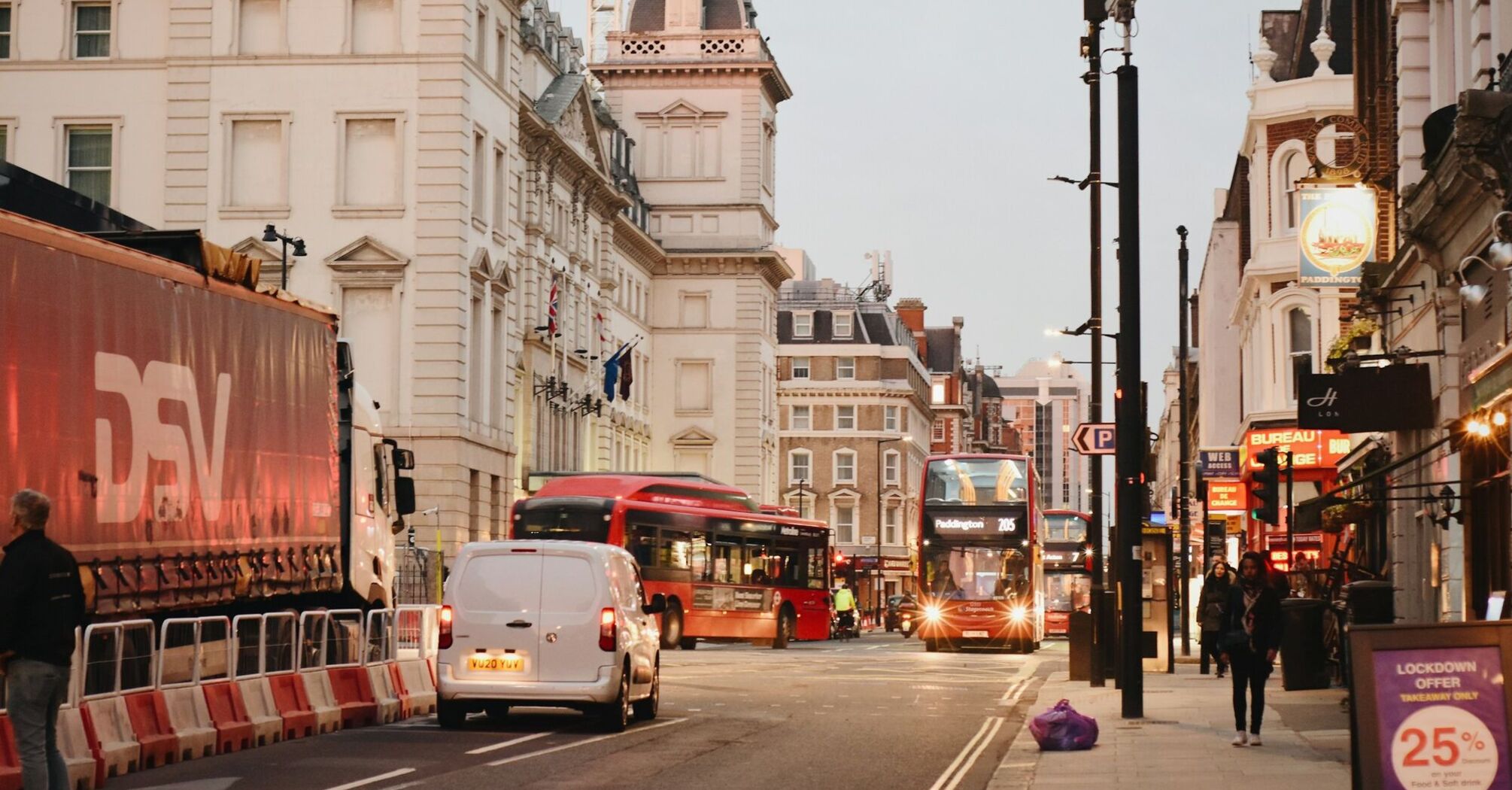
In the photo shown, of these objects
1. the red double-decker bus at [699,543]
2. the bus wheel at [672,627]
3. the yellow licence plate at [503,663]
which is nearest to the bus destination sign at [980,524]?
the red double-decker bus at [699,543]

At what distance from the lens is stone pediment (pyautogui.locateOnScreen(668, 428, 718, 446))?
314 ft

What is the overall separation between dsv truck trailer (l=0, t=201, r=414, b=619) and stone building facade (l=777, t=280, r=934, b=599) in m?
100

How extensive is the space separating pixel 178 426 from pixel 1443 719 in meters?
13.0

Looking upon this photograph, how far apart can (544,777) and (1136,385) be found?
884cm

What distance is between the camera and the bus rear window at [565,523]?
44.7 m

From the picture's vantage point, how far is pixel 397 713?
23078 mm

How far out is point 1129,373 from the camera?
22.7 metres

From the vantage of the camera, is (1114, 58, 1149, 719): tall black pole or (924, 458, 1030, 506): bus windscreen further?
(924, 458, 1030, 506): bus windscreen

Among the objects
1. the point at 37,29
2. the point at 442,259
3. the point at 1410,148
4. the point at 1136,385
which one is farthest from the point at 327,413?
the point at 37,29

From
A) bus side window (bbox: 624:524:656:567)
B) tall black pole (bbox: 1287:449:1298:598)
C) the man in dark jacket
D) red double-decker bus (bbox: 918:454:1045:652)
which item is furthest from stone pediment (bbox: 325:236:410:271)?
the man in dark jacket

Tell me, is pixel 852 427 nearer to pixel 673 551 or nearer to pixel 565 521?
pixel 673 551

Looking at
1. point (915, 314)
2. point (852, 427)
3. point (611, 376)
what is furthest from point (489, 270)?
point (915, 314)

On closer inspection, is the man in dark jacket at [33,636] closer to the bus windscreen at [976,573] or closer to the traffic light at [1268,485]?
the traffic light at [1268,485]

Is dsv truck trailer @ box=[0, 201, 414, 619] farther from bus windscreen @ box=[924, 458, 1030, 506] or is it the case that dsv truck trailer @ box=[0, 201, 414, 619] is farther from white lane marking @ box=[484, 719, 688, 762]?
bus windscreen @ box=[924, 458, 1030, 506]
